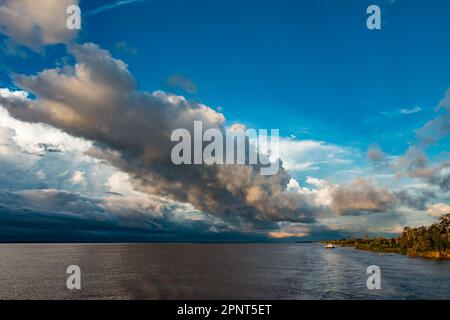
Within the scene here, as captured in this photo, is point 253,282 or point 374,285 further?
point 253,282

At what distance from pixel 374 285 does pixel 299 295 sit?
2065 centimetres
